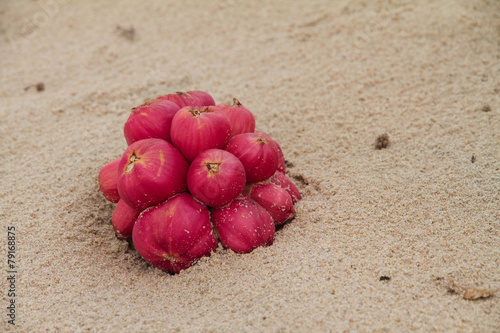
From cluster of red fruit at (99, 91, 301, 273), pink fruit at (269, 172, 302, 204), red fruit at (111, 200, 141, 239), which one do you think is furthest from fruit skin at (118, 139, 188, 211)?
pink fruit at (269, 172, 302, 204)

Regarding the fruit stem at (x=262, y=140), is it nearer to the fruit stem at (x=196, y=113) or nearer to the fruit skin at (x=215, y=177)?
the fruit skin at (x=215, y=177)

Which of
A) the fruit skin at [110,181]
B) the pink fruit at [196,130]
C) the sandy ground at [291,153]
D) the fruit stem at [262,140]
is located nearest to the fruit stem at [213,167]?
the pink fruit at [196,130]

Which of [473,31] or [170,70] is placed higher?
[473,31]

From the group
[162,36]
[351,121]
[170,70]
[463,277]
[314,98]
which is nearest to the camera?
[463,277]

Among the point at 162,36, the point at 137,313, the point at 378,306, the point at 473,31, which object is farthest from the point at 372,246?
the point at 162,36

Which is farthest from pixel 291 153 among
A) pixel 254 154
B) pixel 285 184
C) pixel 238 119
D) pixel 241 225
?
pixel 241 225

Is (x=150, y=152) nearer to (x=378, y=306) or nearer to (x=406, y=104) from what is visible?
(x=378, y=306)

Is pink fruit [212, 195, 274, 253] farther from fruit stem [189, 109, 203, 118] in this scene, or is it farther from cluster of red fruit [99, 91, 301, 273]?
fruit stem [189, 109, 203, 118]

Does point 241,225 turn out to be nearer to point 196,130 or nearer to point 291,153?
point 196,130
